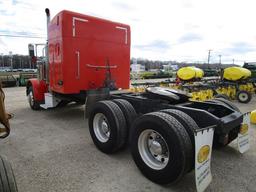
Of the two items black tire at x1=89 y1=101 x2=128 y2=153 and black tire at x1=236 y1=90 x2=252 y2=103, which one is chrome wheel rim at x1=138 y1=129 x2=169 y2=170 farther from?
black tire at x1=236 y1=90 x2=252 y2=103

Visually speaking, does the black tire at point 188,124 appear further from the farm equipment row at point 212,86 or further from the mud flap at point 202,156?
the farm equipment row at point 212,86

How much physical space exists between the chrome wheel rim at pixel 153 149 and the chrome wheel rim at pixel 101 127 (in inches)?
40.3

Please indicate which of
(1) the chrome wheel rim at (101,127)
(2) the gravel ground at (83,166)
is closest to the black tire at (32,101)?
(2) the gravel ground at (83,166)

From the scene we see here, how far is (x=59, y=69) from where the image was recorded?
528 cm

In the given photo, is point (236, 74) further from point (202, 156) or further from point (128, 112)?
point (202, 156)

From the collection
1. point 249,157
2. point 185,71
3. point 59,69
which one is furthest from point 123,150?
point 185,71

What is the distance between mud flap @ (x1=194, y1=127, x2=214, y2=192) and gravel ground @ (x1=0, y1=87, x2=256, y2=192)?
0.30 metres

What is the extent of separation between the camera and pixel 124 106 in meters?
3.79

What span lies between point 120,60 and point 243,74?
748cm

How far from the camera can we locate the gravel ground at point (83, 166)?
2762mm

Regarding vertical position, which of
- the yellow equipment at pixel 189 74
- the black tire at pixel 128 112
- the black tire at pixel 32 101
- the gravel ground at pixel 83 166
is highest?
the yellow equipment at pixel 189 74

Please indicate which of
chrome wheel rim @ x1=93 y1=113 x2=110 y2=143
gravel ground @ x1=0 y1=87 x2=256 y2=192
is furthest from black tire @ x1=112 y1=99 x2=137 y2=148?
gravel ground @ x1=0 y1=87 x2=256 y2=192

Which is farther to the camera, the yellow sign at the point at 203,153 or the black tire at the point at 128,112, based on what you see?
the black tire at the point at 128,112

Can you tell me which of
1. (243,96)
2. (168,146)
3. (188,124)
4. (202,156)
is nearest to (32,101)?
(168,146)
